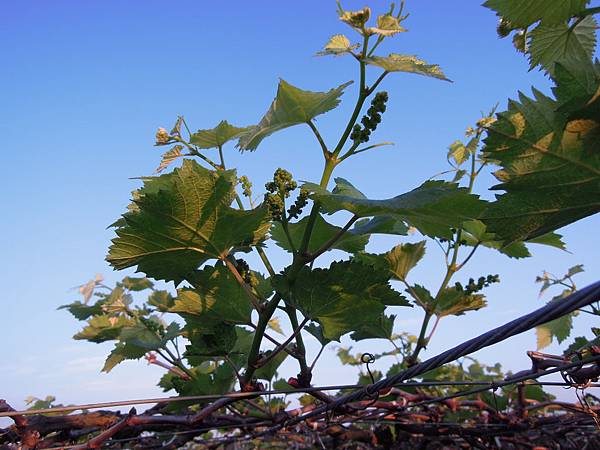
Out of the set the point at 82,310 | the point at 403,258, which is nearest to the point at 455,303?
the point at 403,258

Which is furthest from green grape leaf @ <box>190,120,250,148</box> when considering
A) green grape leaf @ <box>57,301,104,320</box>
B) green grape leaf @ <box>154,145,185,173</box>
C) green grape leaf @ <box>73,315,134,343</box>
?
green grape leaf @ <box>57,301,104,320</box>

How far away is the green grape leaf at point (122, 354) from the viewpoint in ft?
6.95

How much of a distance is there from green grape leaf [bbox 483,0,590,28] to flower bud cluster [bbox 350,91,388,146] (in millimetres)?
342

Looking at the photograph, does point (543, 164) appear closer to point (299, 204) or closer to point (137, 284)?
point (299, 204)

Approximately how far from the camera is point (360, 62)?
4.07ft

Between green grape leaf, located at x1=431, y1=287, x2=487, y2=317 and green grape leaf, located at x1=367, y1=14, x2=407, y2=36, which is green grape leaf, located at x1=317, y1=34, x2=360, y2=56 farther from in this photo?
green grape leaf, located at x1=431, y1=287, x2=487, y2=317

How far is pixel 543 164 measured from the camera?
980mm

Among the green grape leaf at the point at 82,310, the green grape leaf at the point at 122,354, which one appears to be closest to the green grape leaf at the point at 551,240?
the green grape leaf at the point at 122,354

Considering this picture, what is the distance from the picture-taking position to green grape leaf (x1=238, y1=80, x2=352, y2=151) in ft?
4.29

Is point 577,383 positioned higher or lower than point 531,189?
lower

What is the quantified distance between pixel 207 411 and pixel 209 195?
1.91 ft

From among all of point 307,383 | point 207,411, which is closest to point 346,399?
point 307,383

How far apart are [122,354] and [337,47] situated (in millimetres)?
1571

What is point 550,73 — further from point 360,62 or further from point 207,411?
point 207,411
